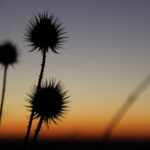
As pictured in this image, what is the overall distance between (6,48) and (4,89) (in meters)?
3.48

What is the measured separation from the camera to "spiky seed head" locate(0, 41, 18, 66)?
66.5 ft

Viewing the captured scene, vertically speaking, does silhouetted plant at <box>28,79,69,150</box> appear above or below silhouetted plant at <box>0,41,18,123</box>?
below

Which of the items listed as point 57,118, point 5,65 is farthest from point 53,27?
point 5,65

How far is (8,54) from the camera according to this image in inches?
816

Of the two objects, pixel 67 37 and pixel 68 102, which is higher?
pixel 67 37

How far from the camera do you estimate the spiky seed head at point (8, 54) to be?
66.5 ft

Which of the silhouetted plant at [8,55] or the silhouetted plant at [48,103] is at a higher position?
the silhouetted plant at [8,55]

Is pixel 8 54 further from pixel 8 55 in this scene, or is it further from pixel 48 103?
pixel 48 103

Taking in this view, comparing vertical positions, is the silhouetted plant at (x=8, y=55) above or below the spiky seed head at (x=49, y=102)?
above

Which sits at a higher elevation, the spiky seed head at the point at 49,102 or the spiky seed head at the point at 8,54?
the spiky seed head at the point at 8,54

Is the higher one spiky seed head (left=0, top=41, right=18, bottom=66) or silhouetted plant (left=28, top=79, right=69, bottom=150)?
spiky seed head (left=0, top=41, right=18, bottom=66)

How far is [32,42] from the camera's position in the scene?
15594 mm
